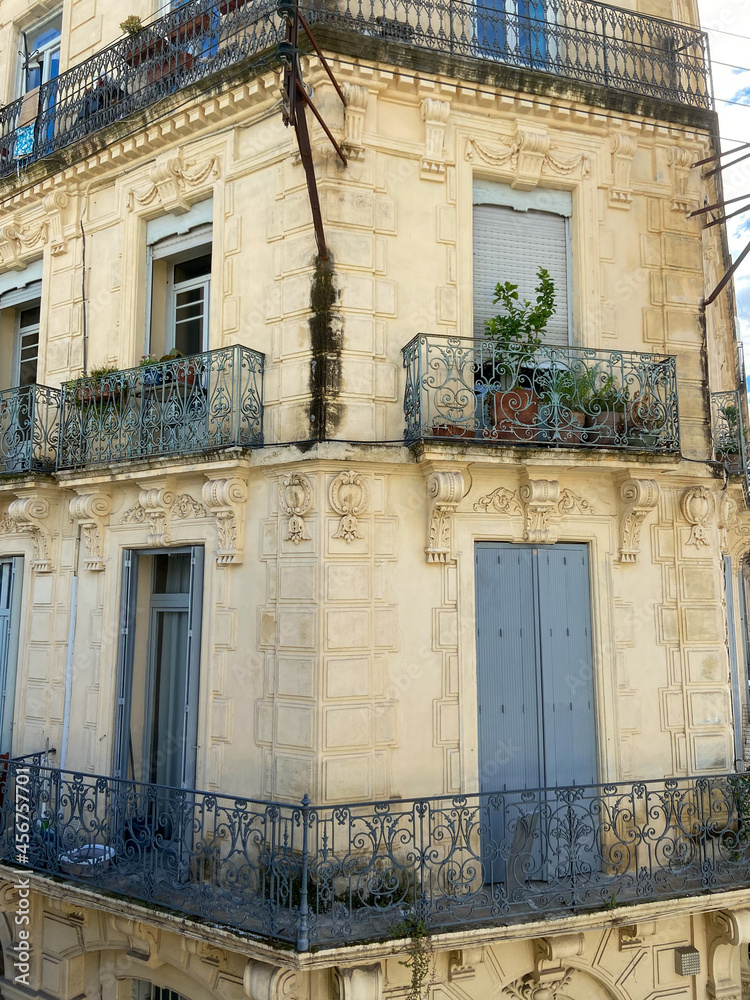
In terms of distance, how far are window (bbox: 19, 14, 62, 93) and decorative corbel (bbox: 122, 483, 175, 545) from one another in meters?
6.90

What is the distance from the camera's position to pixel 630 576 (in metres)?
8.20

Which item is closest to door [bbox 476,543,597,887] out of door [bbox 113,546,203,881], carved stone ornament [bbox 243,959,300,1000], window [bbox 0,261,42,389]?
carved stone ornament [bbox 243,959,300,1000]

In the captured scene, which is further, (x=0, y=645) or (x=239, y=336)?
(x=0, y=645)

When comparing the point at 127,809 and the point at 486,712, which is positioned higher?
the point at 486,712

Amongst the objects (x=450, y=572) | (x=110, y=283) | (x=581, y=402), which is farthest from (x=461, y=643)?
(x=110, y=283)

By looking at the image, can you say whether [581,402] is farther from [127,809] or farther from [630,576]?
[127,809]

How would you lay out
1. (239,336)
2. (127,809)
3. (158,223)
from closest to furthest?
(127,809) < (239,336) < (158,223)

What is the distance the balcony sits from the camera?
809 cm

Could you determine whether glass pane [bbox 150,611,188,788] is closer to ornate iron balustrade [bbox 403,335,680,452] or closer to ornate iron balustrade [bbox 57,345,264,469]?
ornate iron balustrade [bbox 57,345,264,469]

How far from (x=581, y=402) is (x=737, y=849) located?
14.8ft

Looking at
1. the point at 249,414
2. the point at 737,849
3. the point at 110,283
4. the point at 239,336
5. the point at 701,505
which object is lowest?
the point at 737,849

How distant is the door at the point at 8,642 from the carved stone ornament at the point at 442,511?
534 centimetres

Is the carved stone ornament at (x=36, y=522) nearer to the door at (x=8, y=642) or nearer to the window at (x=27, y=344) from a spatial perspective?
the door at (x=8, y=642)

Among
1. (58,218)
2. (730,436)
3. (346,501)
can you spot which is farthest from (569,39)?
(58,218)
